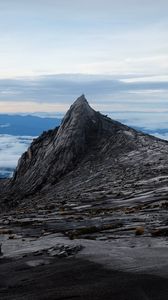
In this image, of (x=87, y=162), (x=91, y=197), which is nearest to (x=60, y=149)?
(x=87, y=162)

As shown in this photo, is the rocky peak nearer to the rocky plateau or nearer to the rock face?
the rock face

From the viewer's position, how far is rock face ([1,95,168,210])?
61719 mm

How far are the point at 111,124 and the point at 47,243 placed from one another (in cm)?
7509

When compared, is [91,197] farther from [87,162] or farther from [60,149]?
[60,149]

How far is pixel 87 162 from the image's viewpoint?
3425 inches

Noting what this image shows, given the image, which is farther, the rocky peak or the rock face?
the rocky peak

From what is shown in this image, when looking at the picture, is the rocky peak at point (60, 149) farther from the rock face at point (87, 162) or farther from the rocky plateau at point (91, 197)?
the rocky plateau at point (91, 197)

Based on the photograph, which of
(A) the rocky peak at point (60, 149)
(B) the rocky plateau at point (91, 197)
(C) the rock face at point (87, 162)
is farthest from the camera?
(A) the rocky peak at point (60, 149)

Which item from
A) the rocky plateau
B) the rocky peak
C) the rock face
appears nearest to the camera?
the rocky plateau

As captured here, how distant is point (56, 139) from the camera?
335 feet

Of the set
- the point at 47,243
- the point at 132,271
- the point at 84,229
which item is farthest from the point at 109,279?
the point at 84,229

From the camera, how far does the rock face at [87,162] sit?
202 feet

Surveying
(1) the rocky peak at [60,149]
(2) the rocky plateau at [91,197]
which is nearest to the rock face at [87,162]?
(1) the rocky peak at [60,149]

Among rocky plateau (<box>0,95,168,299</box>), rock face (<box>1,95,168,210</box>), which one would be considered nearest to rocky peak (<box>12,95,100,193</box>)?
rock face (<box>1,95,168,210</box>)
